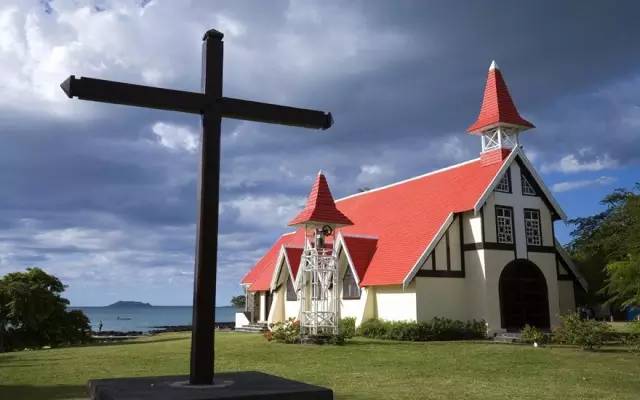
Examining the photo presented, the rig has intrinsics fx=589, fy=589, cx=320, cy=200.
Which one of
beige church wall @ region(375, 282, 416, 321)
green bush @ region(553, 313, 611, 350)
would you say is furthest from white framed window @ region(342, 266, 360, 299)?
green bush @ region(553, 313, 611, 350)

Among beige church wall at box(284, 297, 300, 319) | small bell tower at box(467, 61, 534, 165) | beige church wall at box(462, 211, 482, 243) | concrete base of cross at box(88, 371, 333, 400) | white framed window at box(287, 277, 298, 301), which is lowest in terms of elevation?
concrete base of cross at box(88, 371, 333, 400)

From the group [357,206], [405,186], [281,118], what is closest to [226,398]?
[281,118]

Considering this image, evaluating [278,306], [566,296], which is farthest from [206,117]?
[278,306]

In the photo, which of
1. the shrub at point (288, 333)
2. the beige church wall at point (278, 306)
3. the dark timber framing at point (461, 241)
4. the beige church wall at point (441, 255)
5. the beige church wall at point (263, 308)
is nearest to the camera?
the shrub at point (288, 333)

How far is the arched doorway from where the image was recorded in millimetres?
27000

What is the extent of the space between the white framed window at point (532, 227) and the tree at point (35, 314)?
24.8 m

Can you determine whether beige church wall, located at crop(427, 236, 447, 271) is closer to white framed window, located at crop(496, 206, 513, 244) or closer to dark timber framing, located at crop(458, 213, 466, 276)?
dark timber framing, located at crop(458, 213, 466, 276)

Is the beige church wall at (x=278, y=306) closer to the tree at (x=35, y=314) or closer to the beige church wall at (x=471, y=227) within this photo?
the tree at (x=35, y=314)

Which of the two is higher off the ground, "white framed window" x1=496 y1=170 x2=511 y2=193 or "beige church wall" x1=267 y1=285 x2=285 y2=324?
"white framed window" x1=496 y1=170 x2=511 y2=193

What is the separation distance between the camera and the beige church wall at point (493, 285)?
26219 mm

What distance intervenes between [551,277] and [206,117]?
25052 mm

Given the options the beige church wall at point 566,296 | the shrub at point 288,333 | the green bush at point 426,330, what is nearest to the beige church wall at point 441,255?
the green bush at point 426,330

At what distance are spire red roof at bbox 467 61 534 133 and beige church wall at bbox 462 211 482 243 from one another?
4.73 m

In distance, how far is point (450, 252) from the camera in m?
27.2
